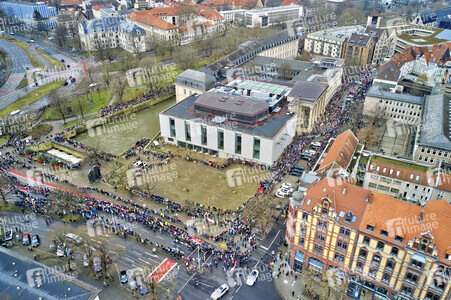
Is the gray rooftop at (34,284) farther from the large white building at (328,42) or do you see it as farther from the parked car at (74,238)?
the large white building at (328,42)

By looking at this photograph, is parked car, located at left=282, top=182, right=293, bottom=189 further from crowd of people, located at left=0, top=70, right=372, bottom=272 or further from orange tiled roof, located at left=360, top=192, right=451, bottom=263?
orange tiled roof, located at left=360, top=192, right=451, bottom=263

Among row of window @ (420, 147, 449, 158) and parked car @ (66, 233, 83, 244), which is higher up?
row of window @ (420, 147, 449, 158)

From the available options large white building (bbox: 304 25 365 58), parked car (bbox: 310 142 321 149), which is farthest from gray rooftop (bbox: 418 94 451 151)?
large white building (bbox: 304 25 365 58)

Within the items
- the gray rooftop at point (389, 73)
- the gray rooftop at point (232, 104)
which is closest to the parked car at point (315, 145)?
the gray rooftop at point (232, 104)

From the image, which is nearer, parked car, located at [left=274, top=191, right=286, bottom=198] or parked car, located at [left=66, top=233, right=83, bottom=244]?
parked car, located at [left=66, top=233, right=83, bottom=244]

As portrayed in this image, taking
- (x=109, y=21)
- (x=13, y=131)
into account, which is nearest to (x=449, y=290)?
(x=13, y=131)
